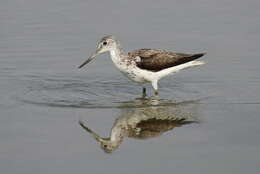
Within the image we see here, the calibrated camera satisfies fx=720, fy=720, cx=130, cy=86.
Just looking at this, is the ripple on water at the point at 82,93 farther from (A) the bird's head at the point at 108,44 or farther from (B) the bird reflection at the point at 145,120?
(A) the bird's head at the point at 108,44

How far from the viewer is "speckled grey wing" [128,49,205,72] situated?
13086mm

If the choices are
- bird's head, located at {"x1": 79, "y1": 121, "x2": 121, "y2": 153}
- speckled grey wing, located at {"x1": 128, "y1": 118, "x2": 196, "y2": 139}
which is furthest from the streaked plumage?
bird's head, located at {"x1": 79, "y1": 121, "x2": 121, "y2": 153}

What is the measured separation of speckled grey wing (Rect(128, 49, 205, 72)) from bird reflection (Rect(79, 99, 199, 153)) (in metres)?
0.83

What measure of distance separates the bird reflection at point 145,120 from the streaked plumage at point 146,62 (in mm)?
701

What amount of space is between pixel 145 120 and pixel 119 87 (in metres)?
2.31

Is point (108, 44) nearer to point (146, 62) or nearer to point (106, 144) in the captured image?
point (146, 62)

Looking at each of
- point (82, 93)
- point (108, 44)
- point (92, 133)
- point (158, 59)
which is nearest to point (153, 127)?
point (92, 133)

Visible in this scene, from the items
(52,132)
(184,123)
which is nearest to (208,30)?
(184,123)

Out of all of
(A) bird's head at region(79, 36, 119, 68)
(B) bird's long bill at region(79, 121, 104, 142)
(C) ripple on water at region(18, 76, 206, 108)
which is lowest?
(B) bird's long bill at region(79, 121, 104, 142)

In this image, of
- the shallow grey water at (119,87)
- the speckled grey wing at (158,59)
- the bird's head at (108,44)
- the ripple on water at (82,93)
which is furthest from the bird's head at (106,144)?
the bird's head at (108,44)

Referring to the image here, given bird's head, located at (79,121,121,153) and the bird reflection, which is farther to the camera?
the bird reflection

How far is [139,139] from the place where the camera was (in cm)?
1030

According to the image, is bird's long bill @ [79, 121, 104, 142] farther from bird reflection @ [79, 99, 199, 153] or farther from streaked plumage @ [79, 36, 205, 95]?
streaked plumage @ [79, 36, 205, 95]

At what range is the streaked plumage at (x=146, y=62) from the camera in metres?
13.0
